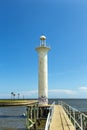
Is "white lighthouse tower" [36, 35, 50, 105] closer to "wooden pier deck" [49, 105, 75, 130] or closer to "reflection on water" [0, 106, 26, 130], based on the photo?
"reflection on water" [0, 106, 26, 130]

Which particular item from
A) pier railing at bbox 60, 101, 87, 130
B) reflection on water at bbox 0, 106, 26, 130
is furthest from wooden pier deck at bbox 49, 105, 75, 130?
reflection on water at bbox 0, 106, 26, 130

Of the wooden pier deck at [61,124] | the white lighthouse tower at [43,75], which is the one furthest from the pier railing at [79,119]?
the white lighthouse tower at [43,75]

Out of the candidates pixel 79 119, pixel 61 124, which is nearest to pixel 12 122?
pixel 61 124

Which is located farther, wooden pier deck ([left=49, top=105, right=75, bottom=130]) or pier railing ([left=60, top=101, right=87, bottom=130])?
wooden pier deck ([left=49, top=105, right=75, bottom=130])

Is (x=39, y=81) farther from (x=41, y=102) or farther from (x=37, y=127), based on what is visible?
(x=37, y=127)

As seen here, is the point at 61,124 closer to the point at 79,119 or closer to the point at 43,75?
the point at 79,119

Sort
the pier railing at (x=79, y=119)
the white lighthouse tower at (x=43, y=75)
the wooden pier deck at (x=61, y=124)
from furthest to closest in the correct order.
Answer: the white lighthouse tower at (x=43, y=75), the wooden pier deck at (x=61, y=124), the pier railing at (x=79, y=119)

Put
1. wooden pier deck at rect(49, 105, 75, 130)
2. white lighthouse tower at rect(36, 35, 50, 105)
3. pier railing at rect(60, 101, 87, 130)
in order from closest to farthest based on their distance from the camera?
pier railing at rect(60, 101, 87, 130)
wooden pier deck at rect(49, 105, 75, 130)
white lighthouse tower at rect(36, 35, 50, 105)

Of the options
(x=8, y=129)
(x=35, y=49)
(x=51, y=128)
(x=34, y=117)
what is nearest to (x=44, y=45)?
(x=35, y=49)

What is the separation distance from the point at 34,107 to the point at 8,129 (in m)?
4.27

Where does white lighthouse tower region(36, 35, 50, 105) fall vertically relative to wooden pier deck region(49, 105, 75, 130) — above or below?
above

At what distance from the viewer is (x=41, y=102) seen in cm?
3136

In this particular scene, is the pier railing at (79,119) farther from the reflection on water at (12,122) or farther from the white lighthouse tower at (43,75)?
the reflection on water at (12,122)

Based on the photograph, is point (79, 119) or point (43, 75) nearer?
point (79, 119)
